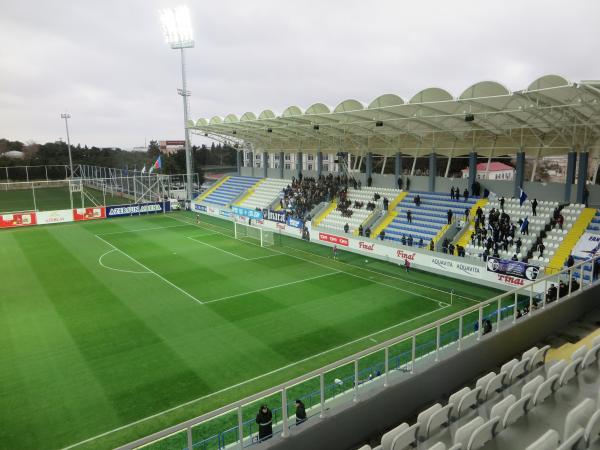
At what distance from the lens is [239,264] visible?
26.7 meters

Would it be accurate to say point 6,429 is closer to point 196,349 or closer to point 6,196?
point 196,349

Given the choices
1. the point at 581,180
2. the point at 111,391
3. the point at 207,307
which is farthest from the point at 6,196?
the point at 581,180

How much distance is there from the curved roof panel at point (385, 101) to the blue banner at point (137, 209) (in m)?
29.1

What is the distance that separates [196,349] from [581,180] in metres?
22.7

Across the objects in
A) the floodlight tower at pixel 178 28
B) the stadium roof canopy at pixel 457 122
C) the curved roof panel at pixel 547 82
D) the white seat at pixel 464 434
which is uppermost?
the floodlight tower at pixel 178 28

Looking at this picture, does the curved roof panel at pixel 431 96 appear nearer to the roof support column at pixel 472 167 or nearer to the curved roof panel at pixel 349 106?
the curved roof panel at pixel 349 106

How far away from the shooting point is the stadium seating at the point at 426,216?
96.3 feet

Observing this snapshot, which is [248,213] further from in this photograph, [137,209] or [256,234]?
[137,209]

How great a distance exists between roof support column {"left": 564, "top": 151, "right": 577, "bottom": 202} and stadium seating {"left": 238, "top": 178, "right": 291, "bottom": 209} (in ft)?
83.4

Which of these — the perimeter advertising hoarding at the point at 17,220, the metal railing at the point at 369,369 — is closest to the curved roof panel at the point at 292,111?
the metal railing at the point at 369,369

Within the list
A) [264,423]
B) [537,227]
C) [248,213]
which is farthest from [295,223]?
[264,423]

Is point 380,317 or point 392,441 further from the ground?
point 392,441

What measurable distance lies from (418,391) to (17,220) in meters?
40.5

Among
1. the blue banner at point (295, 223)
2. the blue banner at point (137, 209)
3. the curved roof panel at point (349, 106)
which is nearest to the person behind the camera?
the curved roof panel at point (349, 106)
